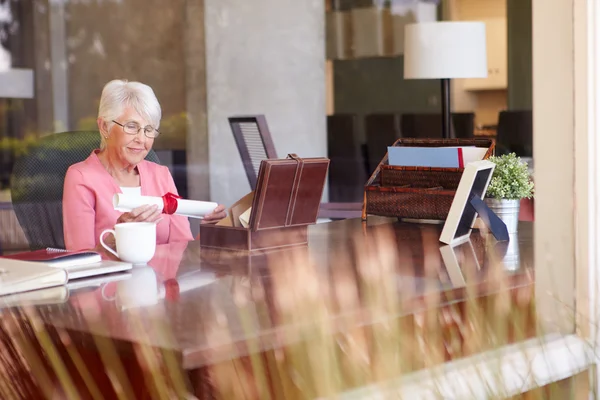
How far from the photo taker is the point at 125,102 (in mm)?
2863

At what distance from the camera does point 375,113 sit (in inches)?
269

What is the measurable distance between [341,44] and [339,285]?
17.3 feet

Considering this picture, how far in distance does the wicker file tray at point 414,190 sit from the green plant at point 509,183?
0.11m

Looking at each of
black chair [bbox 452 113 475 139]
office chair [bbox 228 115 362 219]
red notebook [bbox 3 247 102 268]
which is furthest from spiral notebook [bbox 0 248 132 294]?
black chair [bbox 452 113 475 139]

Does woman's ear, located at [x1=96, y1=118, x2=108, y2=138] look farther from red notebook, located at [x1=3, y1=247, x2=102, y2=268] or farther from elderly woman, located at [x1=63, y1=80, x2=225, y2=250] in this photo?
red notebook, located at [x1=3, y1=247, x2=102, y2=268]

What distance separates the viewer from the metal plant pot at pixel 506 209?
2260 mm

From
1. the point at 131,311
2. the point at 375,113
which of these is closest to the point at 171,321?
the point at 131,311

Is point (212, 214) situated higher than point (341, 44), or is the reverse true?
point (341, 44)

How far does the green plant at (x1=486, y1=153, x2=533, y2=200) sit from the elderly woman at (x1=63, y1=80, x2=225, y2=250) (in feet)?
3.17

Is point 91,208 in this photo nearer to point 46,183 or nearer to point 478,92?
point 46,183

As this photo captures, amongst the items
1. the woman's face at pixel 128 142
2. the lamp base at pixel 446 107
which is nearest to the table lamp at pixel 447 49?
the lamp base at pixel 446 107

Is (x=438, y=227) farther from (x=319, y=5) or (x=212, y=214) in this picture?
(x=319, y=5)

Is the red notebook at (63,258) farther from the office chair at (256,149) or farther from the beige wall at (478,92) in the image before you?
the beige wall at (478,92)

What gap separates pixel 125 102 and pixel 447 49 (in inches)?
99.7
